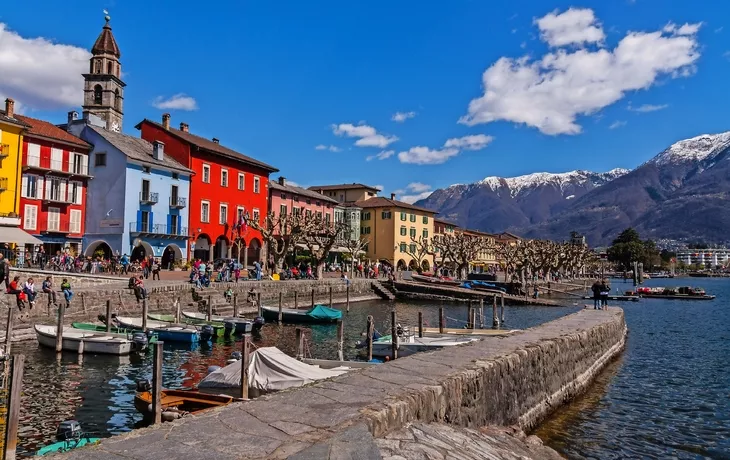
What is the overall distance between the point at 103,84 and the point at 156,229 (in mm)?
22043

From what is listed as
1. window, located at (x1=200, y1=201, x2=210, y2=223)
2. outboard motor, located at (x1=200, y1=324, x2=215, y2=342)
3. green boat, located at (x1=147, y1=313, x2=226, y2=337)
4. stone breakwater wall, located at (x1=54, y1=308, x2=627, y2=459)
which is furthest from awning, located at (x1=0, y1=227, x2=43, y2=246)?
stone breakwater wall, located at (x1=54, y1=308, x2=627, y2=459)

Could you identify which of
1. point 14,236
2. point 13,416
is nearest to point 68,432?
point 13,416

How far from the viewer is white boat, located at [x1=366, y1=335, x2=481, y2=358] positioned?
2512 centimetres

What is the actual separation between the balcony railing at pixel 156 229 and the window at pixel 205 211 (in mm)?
3064

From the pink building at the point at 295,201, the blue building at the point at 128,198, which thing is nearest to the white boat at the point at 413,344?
the blue building at the point at 128,198

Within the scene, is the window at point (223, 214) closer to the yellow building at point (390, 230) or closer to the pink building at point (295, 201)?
the pink building at point (295, 201)

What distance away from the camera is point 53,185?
153 feet

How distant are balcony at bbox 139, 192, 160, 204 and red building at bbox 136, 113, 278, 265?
4780 mm

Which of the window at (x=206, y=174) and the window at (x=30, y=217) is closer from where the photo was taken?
the window at (x=30, y=217)

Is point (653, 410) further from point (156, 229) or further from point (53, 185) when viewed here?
point (53, 185)

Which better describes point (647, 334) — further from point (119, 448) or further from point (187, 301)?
point (119, 448)

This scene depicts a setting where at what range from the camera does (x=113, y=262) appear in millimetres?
45719

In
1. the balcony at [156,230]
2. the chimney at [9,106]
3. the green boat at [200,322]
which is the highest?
the chimney at [9,106]

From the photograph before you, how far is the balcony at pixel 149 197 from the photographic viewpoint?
2006 inches
